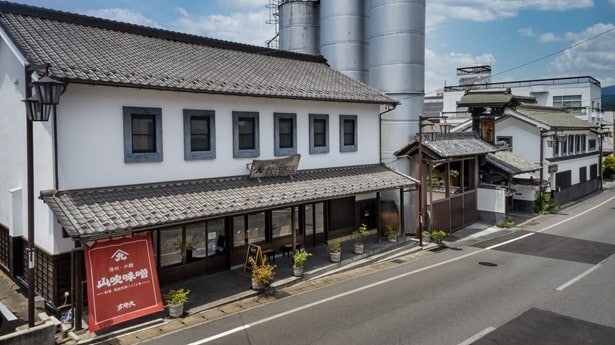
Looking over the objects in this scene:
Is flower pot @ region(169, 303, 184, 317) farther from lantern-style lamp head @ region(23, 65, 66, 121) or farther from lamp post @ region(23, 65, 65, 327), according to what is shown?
lantern-style lamp head @ region(23, 65, 66, 121)

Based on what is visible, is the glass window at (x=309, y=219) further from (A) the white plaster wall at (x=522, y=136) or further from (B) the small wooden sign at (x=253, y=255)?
(A) the white plaster wall at (x=522, y=136)

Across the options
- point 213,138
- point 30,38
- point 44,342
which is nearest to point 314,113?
point 213,138

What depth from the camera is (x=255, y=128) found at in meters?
18.0

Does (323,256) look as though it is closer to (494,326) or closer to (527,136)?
(494,326)

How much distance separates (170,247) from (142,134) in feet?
13.5

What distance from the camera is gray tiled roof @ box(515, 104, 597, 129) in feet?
116

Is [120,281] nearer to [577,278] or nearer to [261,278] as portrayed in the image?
[261,278]

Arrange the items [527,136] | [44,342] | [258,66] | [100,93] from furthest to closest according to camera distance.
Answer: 1. [527,136]
2. [258,66]
3. [100,93]
4. [44,342]

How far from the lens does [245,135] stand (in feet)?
58.8

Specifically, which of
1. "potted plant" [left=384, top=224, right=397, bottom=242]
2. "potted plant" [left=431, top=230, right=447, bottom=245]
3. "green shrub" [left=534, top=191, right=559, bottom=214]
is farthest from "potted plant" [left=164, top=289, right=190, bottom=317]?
"green shrub" [left=534, top=191, right=559, bottom=214]

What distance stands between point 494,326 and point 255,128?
10.9 meters

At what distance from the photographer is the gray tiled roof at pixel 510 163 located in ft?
96.3

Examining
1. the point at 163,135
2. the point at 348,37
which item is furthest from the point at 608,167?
the point at 163,135

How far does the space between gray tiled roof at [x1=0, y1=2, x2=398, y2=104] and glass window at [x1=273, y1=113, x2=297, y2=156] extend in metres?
1.16
